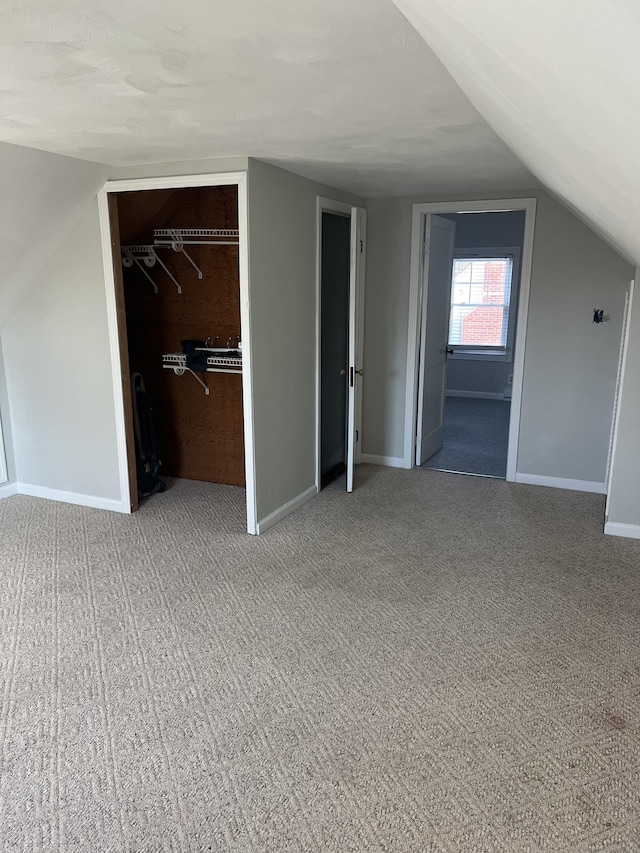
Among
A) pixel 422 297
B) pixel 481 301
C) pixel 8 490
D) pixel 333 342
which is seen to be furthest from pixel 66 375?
pixel 481 301

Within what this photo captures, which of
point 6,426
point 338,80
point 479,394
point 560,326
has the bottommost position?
Result: point 479,394

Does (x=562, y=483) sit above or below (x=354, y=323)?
below

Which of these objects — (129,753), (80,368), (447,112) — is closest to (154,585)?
(129,753)

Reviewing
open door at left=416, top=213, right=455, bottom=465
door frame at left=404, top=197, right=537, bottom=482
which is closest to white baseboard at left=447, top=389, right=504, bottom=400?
open door at left=416, top=213, right=455, bottom=465

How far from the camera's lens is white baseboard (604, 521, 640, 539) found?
3.92m

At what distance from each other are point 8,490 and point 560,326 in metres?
4.31

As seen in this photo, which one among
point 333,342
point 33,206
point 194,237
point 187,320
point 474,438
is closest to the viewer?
point 33,206

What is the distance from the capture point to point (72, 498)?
177 inches

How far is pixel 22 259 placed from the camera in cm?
389

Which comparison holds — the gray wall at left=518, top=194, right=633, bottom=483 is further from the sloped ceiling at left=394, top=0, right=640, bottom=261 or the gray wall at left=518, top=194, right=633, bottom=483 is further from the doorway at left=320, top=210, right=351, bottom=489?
the sloped ceiling at left=394, top=0, right=640, bottom=261

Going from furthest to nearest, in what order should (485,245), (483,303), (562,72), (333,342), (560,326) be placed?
(483,303)
(485,245)
(333,342)
(560,326)
(562,72)

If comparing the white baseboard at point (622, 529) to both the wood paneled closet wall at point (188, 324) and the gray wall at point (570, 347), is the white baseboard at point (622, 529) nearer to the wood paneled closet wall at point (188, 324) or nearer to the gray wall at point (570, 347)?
the gray wall at point (570, 347)

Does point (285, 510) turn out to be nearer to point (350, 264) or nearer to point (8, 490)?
point (350, 264)

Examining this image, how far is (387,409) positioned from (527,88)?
158 inches
